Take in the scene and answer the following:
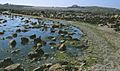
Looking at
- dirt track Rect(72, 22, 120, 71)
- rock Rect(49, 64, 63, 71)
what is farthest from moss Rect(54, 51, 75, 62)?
rock Rect(49, 64, 63, 71)

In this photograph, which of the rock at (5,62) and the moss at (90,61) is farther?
the rock at (5,62)

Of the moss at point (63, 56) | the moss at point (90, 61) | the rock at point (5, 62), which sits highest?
the moss at point (90, 61)

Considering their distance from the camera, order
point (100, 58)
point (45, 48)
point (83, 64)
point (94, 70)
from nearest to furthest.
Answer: point (94, 70) < point (83, 64) < point (100, 58) < point (45, 48)

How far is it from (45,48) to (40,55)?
528 centimetres

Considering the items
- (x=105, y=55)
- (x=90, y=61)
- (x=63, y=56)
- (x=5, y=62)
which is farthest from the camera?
(x=63, y=56)

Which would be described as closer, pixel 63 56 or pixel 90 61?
pixel 90 61

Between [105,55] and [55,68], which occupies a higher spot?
[55,68]

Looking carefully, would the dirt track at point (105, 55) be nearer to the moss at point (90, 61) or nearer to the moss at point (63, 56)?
the moss at point (90, 61)

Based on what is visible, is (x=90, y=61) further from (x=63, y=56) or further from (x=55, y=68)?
(x=55, y=68)

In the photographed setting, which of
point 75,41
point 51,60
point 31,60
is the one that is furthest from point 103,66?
point 75,41

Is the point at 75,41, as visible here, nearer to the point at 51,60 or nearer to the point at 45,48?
the point at 45,48

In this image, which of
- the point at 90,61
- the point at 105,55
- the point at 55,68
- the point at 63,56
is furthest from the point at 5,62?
the point at 105,55

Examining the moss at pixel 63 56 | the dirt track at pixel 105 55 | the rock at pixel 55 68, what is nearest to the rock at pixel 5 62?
the moss at pixel 63 56

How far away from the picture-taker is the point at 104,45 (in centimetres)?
3731
